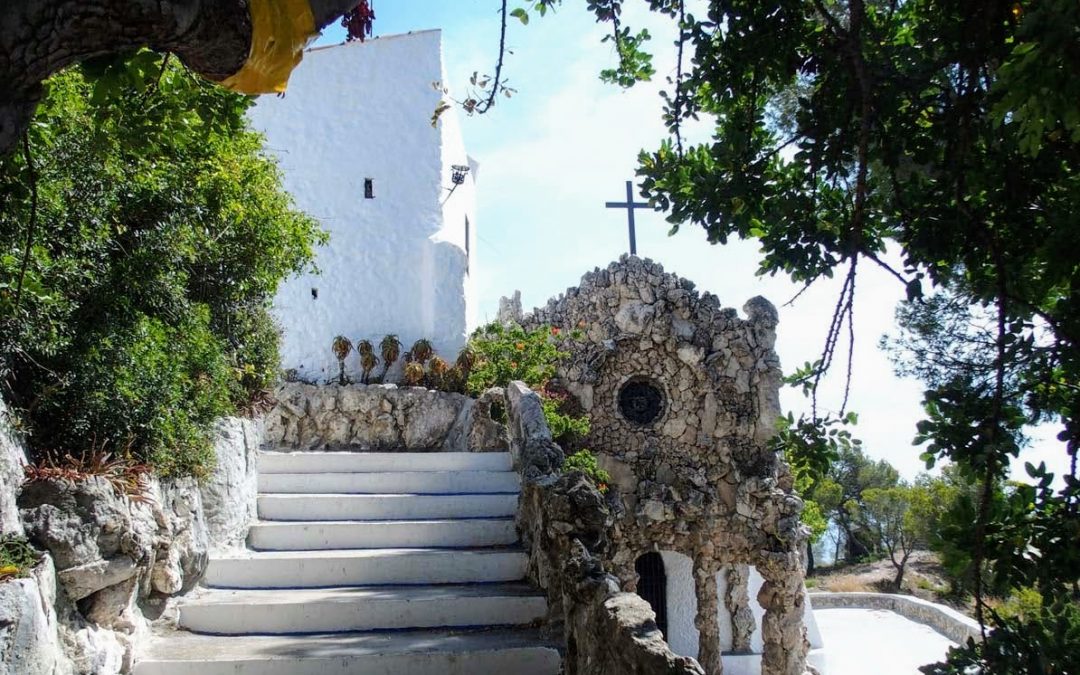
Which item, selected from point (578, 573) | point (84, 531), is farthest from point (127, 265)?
point (578, 573)

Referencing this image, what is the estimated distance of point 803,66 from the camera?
4.51 meters

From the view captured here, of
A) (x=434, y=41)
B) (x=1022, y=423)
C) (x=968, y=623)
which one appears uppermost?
(x=434, y=41)

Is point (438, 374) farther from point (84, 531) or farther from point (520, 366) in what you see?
point (84, 531)

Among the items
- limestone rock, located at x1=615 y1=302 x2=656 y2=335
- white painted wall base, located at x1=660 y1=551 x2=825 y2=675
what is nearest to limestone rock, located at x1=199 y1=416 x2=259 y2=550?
limestone rock, located at x1=615 y1=302 x2=656 y2=335

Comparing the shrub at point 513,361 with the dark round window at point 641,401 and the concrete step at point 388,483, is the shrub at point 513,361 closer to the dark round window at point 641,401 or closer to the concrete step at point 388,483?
the dark round window at point 641,401

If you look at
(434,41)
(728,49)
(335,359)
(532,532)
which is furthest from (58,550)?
(434,41)

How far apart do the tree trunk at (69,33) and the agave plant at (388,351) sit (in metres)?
11.9

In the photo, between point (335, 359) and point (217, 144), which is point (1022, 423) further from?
point (335, 359)

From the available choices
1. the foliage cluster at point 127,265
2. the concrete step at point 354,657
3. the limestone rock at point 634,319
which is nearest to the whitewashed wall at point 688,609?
the limestone rock at point 634,319

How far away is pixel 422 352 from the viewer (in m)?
13.9

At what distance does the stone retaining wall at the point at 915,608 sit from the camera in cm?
1623

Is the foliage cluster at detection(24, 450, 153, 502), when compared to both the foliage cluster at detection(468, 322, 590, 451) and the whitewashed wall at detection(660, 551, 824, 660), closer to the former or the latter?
the foliage cluster at detection(468, 322, 590, 451)

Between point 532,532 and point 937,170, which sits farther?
point 532,532

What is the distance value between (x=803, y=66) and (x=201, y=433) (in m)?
4.43
